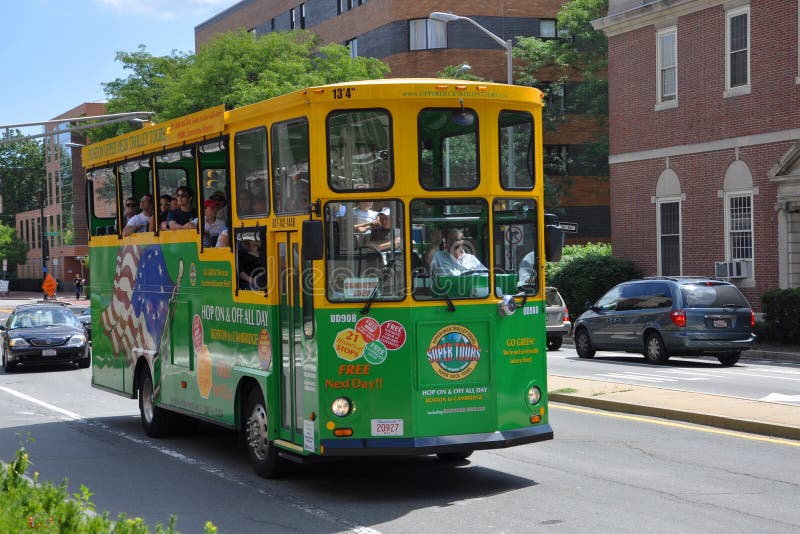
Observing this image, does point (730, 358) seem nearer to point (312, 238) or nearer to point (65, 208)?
point (312, 238)

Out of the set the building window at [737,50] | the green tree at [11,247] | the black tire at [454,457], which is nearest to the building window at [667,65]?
the building window at [737,50]

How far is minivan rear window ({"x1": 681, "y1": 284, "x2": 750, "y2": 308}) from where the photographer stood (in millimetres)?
23078

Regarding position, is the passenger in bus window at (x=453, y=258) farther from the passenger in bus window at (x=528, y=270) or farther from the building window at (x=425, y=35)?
the building window at (x=425, y=35)

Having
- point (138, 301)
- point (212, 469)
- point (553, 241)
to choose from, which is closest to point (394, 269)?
point (553, 241)

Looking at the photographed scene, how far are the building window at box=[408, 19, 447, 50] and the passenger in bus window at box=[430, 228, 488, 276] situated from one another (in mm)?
47044

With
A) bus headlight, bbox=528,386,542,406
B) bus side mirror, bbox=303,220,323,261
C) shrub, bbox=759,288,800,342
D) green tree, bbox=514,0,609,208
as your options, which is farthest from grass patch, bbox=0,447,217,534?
green tree, bbox=514,0,609,208

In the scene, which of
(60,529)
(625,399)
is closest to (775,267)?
(625,399)

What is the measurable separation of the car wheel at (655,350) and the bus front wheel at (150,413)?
1213cm

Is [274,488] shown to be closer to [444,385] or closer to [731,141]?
[444,385]

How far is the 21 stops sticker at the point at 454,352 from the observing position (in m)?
9.73

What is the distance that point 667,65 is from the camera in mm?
34844

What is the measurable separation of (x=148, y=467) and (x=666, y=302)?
1391cm

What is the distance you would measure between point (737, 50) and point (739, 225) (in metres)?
4.83

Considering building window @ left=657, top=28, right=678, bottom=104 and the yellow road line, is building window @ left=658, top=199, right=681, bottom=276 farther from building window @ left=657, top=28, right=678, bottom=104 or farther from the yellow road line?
the yellow road line
